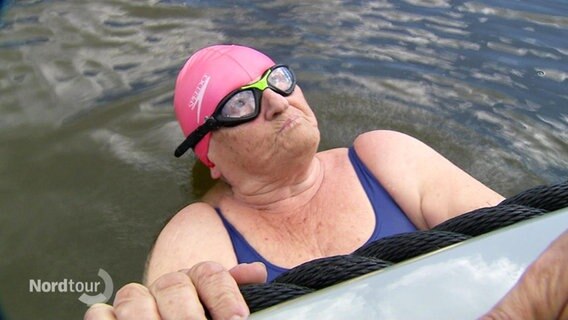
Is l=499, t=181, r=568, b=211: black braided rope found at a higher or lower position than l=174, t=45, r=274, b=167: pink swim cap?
higher

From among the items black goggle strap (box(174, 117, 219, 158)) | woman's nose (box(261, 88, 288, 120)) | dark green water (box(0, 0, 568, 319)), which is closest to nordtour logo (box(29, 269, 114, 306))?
dark green water (box(0, 0, 568, 319))

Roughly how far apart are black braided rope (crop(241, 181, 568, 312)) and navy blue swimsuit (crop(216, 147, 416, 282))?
1.52 metres

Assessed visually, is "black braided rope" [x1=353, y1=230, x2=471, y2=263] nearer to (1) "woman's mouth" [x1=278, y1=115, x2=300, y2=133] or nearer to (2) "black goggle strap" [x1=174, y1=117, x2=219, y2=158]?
(1) "woman's mouth" [x1=278, y1=115, x2=300, y2=133]

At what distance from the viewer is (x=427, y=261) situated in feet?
3.82

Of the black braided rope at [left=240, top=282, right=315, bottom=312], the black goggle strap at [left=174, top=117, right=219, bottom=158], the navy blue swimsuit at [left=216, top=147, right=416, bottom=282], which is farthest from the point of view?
the black goggle strap at [left=174, top=117, right=219, bottom=158]

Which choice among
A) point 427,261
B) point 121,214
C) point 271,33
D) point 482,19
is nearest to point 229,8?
point 271,33

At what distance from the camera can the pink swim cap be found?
127 inches

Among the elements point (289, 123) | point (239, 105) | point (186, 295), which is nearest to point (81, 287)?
point (239, 105)

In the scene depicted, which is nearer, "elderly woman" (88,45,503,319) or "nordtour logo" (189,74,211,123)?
"elderly woman" (88,45,503,319)

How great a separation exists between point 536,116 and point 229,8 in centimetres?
281

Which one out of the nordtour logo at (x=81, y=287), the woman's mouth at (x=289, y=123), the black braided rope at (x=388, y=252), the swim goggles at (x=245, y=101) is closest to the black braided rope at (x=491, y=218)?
the black braided rope at (x=388, y=252)

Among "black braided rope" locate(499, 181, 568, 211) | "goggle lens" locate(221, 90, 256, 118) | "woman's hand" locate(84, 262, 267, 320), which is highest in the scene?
"black braided rope" locate(499, 181, 568, 211)

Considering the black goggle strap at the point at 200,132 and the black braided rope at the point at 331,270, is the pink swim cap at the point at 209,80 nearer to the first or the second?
the black goggle strap at the point at 200,132

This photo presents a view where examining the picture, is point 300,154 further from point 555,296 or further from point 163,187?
point 555,296
